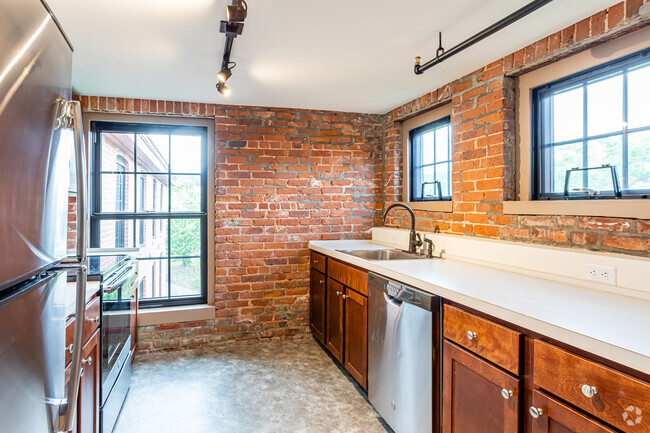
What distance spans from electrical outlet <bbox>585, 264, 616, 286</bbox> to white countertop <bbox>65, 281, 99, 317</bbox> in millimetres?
2109

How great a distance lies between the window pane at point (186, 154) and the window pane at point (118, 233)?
690mm

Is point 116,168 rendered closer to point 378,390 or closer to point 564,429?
point 378,390

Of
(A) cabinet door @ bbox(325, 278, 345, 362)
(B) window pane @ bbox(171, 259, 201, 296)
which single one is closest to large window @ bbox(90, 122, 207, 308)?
(B) window pane @ bbox(171, 259, 201, 296)

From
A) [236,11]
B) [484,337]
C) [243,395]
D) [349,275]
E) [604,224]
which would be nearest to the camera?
[484,337]

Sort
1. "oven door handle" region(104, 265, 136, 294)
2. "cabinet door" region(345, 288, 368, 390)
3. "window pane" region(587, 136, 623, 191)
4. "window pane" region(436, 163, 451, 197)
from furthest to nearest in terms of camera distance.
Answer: "window pane" region(436, 163, 451, 197), "cabinet door" region(345, 288, 368, 390), "oven door handle" region(104, 265, 136, 294), "window pane" region(587, 136, 623, 191)

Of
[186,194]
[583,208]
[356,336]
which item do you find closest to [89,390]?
[356,336]

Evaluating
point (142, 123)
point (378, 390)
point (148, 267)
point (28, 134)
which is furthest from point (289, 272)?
point (28, 134)

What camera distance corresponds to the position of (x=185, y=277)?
3.74m

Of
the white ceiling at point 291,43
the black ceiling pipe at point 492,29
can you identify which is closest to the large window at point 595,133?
the white ceiling at point 291,43

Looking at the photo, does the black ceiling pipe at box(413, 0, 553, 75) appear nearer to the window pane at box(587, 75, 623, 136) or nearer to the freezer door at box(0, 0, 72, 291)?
the window pane at box(587, 75, 623, 136)

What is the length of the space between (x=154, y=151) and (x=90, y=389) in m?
2.44

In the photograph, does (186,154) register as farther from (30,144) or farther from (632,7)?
(632,7)

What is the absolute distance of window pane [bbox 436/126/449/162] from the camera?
10.8ft

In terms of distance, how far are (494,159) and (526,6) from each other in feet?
3.42
